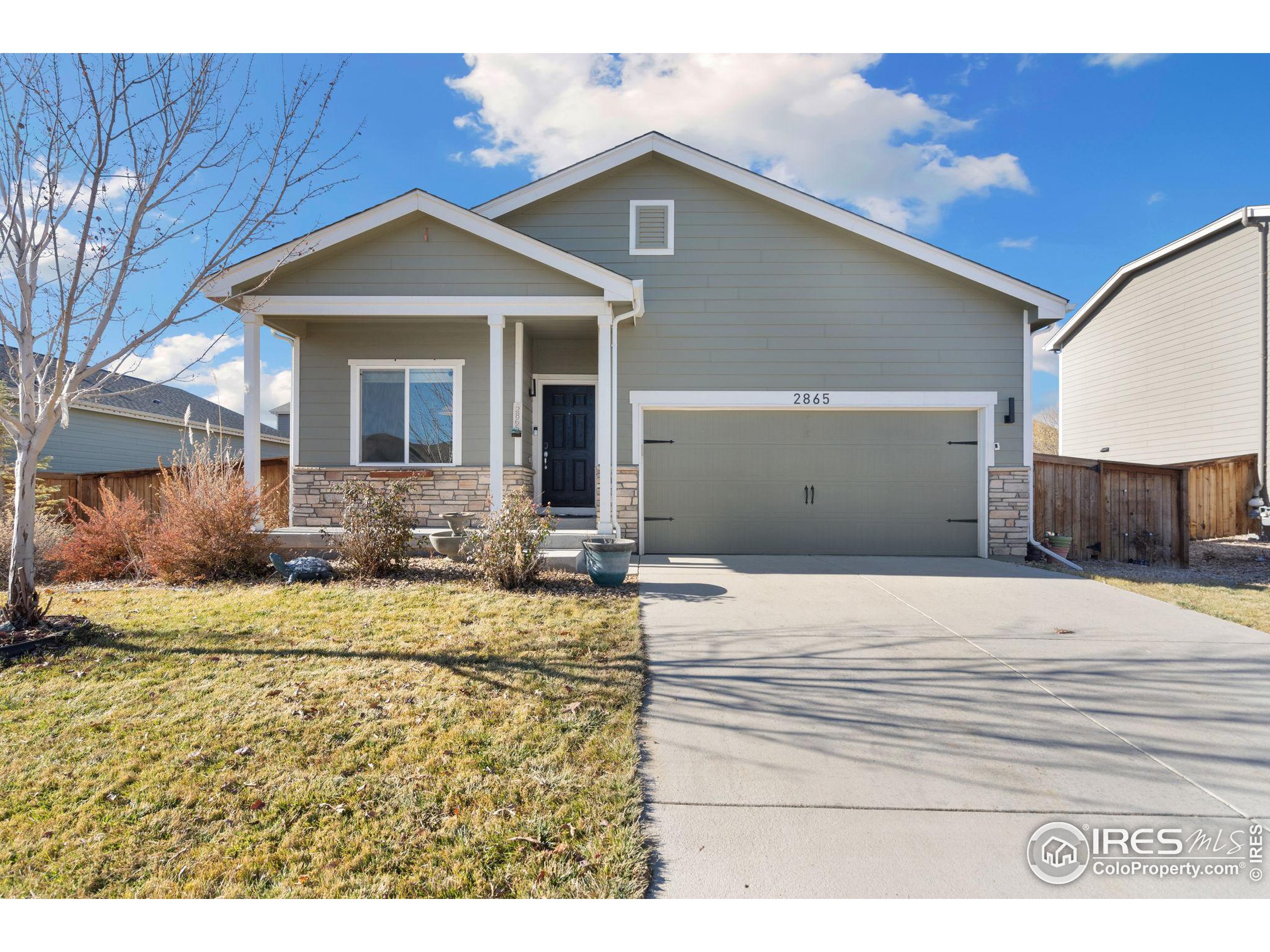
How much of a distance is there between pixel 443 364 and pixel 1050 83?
9.02 metres

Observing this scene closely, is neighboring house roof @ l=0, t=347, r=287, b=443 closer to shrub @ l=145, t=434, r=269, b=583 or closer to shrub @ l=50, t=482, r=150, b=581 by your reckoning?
shrub @ l=50, t=482, r=150, b=581

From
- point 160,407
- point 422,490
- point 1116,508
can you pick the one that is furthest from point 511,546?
point 160,407

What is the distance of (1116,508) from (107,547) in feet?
44.6

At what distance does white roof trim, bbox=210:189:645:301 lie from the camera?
7.79 meters

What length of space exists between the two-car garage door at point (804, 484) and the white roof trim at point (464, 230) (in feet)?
7.18

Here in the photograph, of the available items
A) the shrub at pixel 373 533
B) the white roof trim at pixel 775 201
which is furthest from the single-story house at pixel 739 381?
the shrub at pixel 373 533

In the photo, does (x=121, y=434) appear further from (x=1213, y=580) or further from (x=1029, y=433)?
(x=1213, y=580)

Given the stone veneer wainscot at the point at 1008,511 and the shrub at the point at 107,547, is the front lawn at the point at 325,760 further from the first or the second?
the stone veneer wainscot at the point at 1008,511

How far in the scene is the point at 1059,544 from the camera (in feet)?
30.2

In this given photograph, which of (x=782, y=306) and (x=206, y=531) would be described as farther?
(x=782, y=306)

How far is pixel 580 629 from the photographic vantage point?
16.3ft

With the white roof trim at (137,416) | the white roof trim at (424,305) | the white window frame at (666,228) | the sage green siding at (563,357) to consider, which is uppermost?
the white window frame at (666,228)

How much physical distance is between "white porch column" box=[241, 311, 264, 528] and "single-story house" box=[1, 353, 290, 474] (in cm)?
689

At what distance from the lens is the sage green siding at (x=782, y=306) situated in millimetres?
9273
